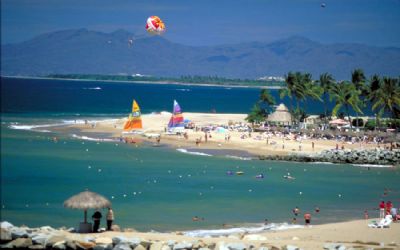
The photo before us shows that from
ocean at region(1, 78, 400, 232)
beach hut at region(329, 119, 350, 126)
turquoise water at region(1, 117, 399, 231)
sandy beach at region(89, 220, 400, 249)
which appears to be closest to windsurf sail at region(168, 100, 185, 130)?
ocean at region(1, 78, 400, 232)

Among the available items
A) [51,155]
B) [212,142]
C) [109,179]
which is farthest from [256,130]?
[109,179]

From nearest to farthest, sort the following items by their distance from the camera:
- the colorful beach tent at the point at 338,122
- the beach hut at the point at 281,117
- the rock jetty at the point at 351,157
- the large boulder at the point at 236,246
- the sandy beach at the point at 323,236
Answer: the large boulder at the point at 236,246, the sandy beach at the point at 323,236, the rock jetty at the point at 351,157, the colorful beach tent at the point at 338,122, the beach hut at the point at 281,117

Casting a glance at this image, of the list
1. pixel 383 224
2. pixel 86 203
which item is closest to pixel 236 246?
pixel 86 203

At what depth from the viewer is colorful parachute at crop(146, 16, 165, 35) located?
105 feet

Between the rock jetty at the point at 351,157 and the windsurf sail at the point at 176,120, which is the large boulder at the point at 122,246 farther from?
the windsurf sail at the point at 176,120

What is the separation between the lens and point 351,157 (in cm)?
4244

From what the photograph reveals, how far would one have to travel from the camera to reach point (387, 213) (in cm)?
2383

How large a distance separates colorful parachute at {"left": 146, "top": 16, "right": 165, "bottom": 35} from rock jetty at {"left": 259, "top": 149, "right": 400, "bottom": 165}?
13817mm

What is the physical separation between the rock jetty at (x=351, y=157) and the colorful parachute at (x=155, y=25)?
544 inches

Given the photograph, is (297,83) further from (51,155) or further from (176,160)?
(51,155)

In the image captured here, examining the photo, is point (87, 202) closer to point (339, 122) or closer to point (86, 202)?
point (86, 202)

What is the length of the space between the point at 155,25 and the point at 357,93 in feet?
107

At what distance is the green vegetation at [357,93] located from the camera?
5228 cm

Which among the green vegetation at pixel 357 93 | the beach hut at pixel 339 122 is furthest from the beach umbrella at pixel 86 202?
the beach hut at pixel 339 122
